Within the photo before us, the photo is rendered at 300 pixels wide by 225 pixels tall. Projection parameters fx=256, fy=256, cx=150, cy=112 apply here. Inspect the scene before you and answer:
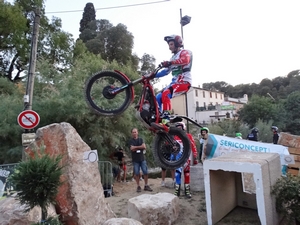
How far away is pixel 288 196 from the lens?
4.82 m

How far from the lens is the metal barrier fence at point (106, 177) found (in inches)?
314

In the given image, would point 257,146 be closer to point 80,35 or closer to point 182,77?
point 182,77

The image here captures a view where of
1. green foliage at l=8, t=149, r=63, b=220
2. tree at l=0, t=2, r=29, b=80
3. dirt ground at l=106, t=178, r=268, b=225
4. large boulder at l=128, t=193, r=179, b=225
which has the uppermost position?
tree at l=0, t=2, r=29, b=80

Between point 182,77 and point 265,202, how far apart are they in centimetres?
282

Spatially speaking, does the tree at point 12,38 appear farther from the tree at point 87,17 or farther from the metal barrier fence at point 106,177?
the tree at point 87,17

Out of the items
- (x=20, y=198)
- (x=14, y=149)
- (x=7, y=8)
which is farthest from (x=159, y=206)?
(x=7, y=8)

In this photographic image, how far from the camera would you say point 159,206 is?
528 cm

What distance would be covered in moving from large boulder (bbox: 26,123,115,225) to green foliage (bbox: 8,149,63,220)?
0.93m

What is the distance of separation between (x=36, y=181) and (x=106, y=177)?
16.2ft

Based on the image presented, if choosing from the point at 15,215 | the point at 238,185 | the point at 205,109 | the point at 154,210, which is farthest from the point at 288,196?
the point at 205,109

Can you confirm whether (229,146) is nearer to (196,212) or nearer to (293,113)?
(196,212)

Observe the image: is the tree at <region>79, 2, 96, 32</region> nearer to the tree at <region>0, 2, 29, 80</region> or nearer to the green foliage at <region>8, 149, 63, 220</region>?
the tree at <region>0, 2, 29, 80</region>

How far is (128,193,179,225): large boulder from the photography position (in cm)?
515

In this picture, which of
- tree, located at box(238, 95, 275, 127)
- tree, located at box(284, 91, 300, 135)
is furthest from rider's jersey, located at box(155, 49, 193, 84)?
tree, located at box(238, 95, 275, 127)
